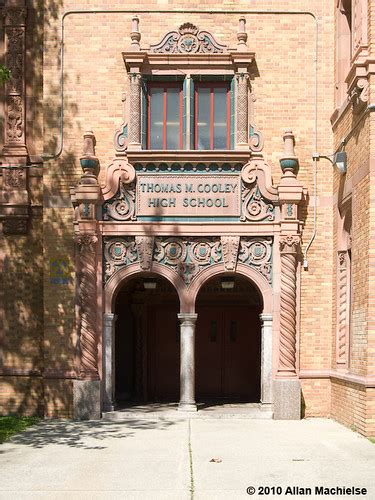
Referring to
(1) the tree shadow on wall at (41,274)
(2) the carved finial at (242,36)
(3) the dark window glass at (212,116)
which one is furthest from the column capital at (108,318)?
(2) the carved finial at (242,36)

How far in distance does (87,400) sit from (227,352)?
5.10 metres

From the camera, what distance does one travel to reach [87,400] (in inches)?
599

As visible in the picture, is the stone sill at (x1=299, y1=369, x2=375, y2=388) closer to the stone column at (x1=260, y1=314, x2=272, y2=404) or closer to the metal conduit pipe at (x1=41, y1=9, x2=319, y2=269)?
the stone column at (x1=260, y1=314, x2=272, y2=404)

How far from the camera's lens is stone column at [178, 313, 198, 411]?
51.1 feet

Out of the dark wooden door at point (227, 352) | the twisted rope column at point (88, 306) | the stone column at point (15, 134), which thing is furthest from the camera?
the dark wooden door at point (227, 352)

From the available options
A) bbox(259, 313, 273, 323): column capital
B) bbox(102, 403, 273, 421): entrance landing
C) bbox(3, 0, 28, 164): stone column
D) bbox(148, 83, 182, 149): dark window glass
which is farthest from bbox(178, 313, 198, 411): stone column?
bbox(3, 0, 28, 164): stone column

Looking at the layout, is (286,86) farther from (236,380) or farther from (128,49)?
(236,380)

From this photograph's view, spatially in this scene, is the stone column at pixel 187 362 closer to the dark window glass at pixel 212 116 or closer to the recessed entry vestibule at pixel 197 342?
the recessed entry vestibule at pixel 197 342

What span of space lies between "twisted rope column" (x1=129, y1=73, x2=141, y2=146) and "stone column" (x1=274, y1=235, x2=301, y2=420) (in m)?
3.54

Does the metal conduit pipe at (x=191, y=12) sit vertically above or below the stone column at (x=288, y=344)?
above

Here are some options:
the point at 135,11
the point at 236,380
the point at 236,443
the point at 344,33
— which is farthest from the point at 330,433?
the point at 135,11

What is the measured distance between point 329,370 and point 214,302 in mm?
4459

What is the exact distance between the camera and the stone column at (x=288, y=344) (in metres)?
15.1

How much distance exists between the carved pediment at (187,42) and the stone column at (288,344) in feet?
13.5
